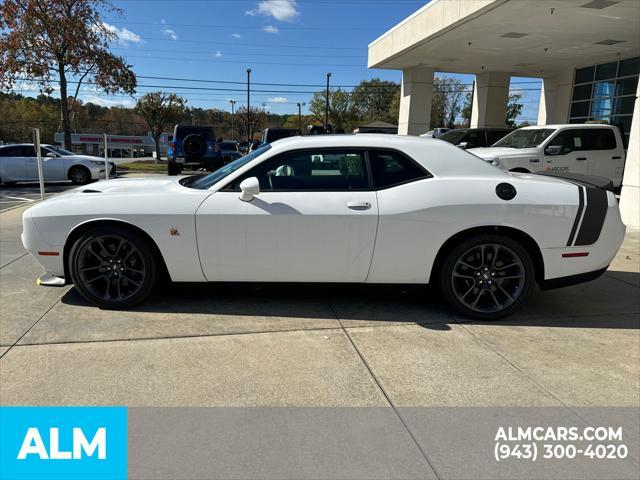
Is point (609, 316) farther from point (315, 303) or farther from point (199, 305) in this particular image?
point (199, 305)

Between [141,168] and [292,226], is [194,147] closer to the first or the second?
[141,168]

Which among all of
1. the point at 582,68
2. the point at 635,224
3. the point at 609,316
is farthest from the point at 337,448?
the point at 582,68

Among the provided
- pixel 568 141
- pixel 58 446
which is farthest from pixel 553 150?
pixel 58 446

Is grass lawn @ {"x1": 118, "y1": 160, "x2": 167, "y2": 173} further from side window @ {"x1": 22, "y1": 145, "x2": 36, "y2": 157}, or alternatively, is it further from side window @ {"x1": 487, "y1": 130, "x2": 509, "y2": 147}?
side window @ {"x1": 487, "y1": 130, "x2": 509, "y2": 147}

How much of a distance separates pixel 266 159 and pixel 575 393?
113 inches

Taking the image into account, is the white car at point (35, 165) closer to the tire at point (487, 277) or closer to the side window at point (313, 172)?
the side window at point (313, 172)

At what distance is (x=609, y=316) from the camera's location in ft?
14.7

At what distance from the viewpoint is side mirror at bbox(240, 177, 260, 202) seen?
13.0 ft

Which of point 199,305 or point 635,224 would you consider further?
point 635,224

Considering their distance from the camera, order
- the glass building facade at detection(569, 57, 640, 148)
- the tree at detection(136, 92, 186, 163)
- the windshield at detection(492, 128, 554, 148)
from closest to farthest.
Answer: the windshield at detection(492, 128, 554, 148)
the glass building facade at detection(569, 57, 640, 148)
the tree at detection(136, 92, 186, 163)

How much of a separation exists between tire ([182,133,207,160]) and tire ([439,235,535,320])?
17329mm

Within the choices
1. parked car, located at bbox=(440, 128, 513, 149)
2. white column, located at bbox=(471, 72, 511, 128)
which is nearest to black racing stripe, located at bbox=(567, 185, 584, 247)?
parked car, located at bbox=(440, 128, 513, 149)

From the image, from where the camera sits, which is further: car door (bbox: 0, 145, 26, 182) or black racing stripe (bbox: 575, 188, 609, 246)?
car door (bbox: 0, 145, 26, 182)

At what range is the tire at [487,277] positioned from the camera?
13.6 ft
